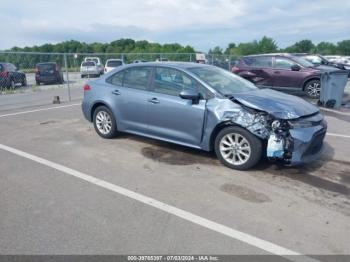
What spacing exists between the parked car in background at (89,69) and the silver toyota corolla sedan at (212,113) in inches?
778

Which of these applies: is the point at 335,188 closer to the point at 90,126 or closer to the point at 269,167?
the point at 269,167

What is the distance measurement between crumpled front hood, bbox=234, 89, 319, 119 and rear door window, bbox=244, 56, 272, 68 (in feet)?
26.4

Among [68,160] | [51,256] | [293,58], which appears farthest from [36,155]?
[293,58]

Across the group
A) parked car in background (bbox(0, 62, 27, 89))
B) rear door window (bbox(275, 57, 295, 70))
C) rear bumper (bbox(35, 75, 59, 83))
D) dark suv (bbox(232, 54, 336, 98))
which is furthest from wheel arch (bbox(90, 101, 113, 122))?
rear bumper (bbox(35, 75, 59, 83))

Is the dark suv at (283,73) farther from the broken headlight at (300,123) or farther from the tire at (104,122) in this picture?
the broken headlight at (300,123)

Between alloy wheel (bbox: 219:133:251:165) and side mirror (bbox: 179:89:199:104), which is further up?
side mirror (bbox: 179:89:199:104)

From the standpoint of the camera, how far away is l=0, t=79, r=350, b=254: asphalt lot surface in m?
3.40

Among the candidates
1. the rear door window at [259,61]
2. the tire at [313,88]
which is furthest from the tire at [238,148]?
the rear door window at [259,61]

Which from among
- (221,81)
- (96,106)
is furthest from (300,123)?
(96,106)

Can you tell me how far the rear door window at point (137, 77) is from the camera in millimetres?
6489

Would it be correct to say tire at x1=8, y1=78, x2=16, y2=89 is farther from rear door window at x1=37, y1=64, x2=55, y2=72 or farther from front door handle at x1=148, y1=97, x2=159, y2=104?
front door handle at x1=148, y1=97, x2=159, y2=104

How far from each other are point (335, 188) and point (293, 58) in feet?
31.4

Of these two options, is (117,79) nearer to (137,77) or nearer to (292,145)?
(137,77)

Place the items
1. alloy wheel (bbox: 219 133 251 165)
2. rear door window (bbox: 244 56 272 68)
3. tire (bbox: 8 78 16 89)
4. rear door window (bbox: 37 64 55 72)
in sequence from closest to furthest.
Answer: alloy wheel (bbox: 219 133 251 165), rear door window (bbox: 244 56 272 68), tire (bbox: 8 78 16 89), rear door window (bbox: 37 64 55 72)
